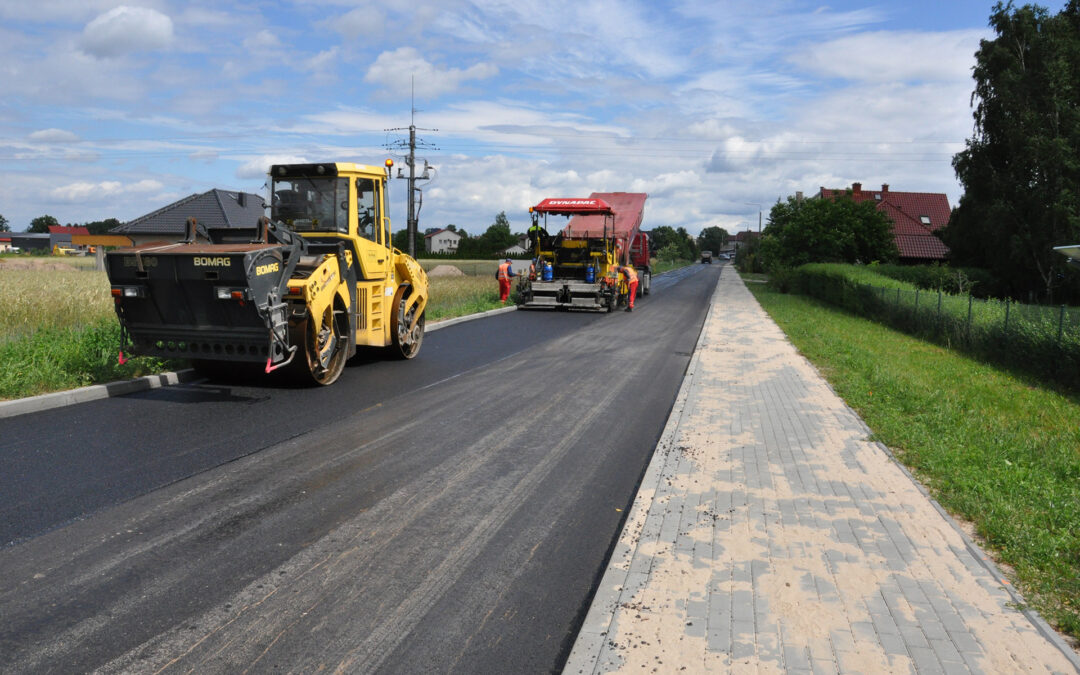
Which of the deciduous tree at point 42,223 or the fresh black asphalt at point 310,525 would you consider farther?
the deciduous tree at point 42,223

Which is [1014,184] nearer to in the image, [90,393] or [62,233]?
[90,393]

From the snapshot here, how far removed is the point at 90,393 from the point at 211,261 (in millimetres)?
2042

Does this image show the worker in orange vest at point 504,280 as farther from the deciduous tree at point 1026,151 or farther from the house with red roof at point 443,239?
the house with red roof at point 443,239

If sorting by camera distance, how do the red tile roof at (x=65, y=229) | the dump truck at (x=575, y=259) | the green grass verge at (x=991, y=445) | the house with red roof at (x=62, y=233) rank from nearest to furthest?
the green grass verge at (x=991, y=445) → the dump truck at (x=575, y=259) → the house with red roof at (x=62, y=233) → the red tile roof at (x=65, y=229)

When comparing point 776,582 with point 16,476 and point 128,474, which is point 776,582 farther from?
point 16,476

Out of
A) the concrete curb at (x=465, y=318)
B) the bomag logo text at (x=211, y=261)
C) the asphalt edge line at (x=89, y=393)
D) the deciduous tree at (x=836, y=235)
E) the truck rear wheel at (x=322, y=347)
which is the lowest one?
the asphalt edge line at (x=89, y=393)

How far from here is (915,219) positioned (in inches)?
2383

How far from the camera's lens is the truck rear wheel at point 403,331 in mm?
11602

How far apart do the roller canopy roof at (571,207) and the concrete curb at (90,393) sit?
15055 mm

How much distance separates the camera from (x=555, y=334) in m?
16.3

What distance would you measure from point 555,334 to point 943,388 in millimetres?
7976

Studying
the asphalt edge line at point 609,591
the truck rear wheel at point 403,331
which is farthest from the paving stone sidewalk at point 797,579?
the truck rear wheel at point 403,331

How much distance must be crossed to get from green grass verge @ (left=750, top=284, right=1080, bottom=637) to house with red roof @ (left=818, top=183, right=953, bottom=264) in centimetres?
3738

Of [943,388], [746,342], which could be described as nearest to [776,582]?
[943,388]
